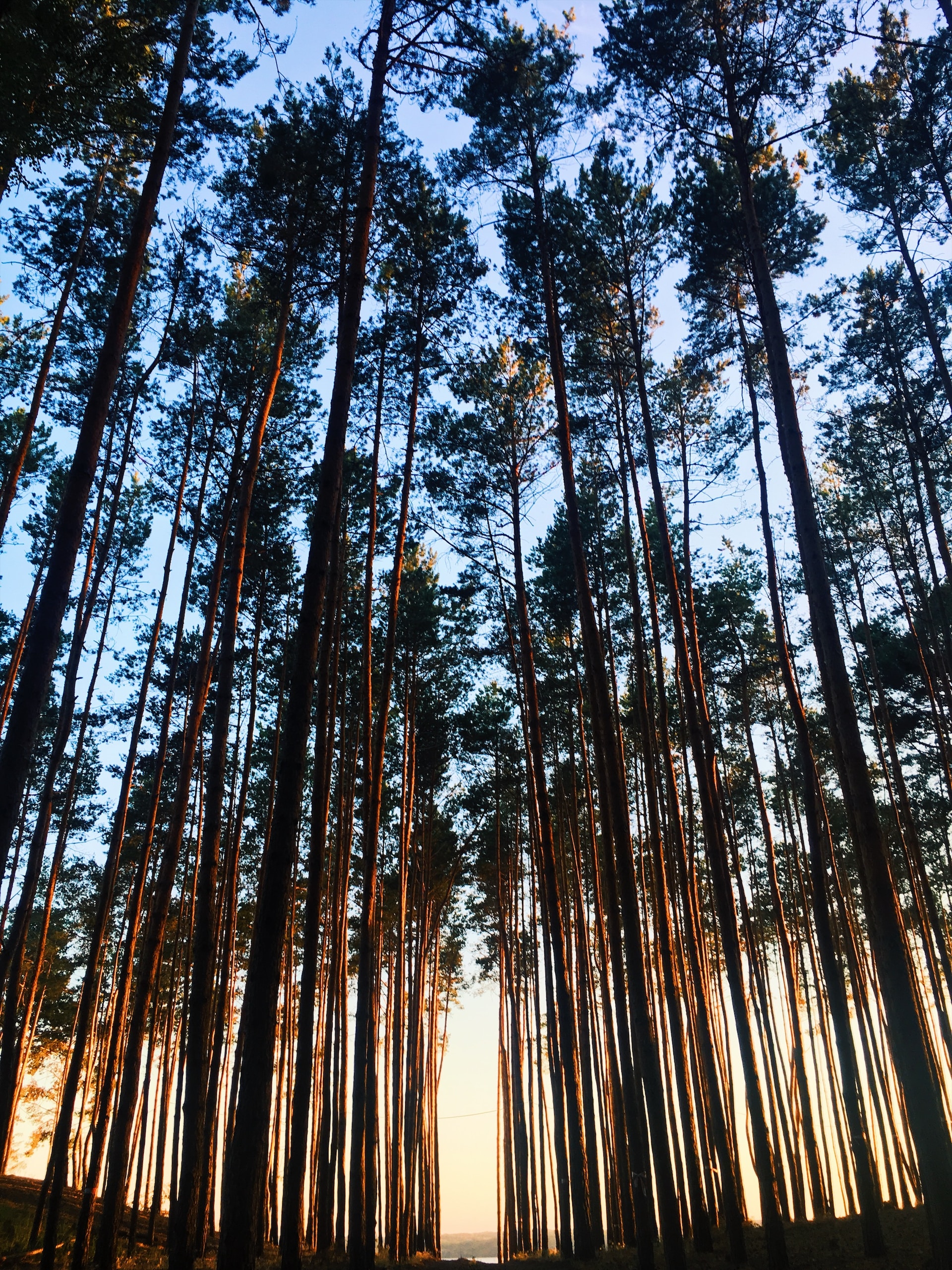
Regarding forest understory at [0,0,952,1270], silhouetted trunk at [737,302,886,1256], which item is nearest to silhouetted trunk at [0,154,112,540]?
forest understory at [0,0,952,1270]

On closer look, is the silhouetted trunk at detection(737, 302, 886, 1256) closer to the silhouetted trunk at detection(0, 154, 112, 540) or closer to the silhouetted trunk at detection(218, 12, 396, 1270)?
the silhouetted trunk at detection(218, 12, 396, 1270)

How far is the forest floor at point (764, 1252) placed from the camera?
26.8ft

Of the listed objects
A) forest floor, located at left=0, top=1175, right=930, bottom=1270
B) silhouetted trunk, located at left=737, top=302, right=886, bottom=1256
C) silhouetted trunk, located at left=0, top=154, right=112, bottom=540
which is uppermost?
silhouetted trunk, located at left=0, top=154, right=112, bottom=540

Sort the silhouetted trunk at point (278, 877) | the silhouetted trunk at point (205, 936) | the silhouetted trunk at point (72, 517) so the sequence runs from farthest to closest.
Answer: the silhouetted trunk at point (205, 936), the silhouetted trunk at point (72, 517), the silhouetted trunk at point (278, 877)

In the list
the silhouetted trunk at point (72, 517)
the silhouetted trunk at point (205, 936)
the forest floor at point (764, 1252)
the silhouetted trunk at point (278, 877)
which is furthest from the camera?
the forest floor at point (764, 1252)

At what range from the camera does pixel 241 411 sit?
11.4m

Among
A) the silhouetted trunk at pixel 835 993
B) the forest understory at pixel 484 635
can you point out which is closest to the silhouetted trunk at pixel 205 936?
the forest understory at pixel 484 635

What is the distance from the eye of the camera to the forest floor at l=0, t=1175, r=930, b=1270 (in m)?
8.18

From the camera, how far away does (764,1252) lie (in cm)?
984

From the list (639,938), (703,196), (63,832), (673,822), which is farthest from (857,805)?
(63,832)

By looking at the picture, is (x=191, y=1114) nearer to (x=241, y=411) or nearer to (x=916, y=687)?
(x=241, y=411)

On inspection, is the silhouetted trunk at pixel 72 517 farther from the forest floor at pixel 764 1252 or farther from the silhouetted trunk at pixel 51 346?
the forest floor at pixel 764 1252

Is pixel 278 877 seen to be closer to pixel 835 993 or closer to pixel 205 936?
pixel 205 936

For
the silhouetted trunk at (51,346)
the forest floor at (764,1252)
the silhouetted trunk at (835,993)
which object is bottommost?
the forest floor at (764,1252)
